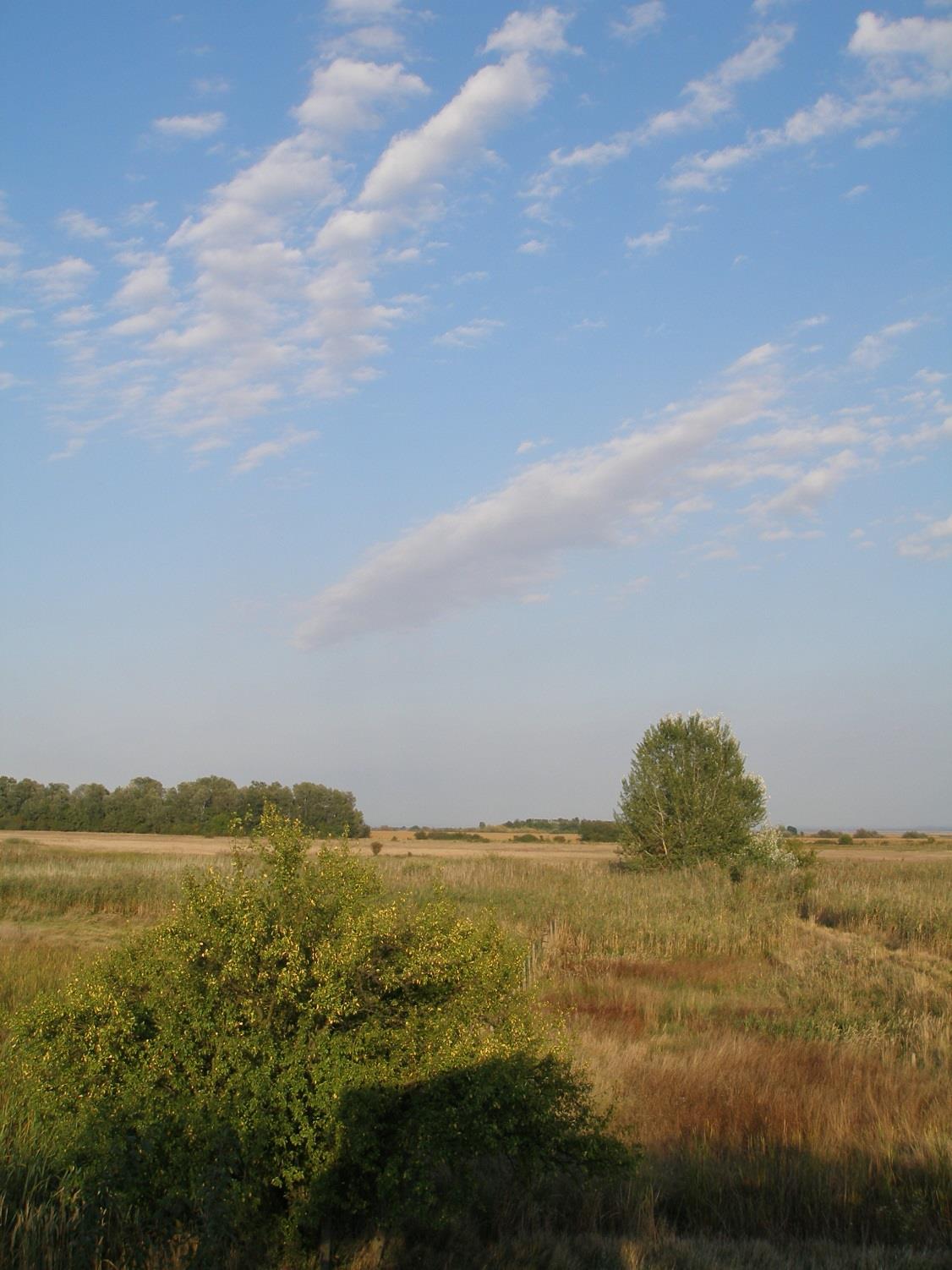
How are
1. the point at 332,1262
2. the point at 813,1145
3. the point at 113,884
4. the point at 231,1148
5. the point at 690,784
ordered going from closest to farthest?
the point at 231,1148
the point at 332,1262
the point at 813,1145
the point at 113,884
the point at 690,784

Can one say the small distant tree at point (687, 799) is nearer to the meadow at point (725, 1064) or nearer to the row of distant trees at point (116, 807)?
the meadow at point (725, 1064)

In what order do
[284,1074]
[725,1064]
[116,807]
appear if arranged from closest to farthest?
[284,1074]
[725,1064]
[116,807]

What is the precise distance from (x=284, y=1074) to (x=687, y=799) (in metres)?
31.3

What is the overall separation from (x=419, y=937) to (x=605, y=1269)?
1984mm

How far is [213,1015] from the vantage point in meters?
5.00

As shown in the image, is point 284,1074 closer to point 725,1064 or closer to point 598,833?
point 725,1064

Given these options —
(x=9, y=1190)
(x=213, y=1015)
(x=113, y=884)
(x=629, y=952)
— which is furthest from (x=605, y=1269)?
(x=113, y=884)

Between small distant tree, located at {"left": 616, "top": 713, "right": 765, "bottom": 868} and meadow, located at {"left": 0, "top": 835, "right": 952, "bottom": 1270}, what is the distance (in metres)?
8.80

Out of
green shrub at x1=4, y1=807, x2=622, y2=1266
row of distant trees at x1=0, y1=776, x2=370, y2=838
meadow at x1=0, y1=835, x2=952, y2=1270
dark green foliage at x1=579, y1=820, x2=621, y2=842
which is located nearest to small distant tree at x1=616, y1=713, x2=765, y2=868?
meadow at x1=0, y1=835, x2=952, y2=1270

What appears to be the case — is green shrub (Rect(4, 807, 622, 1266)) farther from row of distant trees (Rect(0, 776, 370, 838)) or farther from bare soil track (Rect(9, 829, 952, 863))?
row of distant trees (Rect(0, 776, 370, 838))

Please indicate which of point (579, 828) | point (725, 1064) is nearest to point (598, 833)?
point (579, 828)

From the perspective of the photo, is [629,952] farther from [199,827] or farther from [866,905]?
[199,827]

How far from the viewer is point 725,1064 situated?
9.67m

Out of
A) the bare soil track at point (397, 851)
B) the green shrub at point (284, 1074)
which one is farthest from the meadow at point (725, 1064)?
the bare soil track at point (397, 851)
